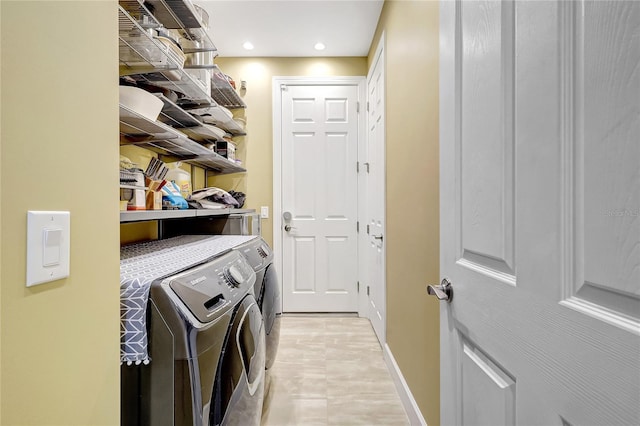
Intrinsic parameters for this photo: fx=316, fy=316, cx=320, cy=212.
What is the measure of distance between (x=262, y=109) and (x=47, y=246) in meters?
2.93

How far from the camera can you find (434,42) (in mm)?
1314

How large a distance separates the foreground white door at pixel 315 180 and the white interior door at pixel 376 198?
22 centimetres

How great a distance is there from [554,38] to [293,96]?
9.55 ft

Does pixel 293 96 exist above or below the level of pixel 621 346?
above

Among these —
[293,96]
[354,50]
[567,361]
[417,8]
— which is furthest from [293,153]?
[567,361]

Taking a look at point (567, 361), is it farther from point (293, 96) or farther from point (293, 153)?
point (293, 96)

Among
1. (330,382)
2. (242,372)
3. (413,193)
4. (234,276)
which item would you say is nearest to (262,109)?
(413,193)

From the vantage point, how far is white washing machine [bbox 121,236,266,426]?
80cm

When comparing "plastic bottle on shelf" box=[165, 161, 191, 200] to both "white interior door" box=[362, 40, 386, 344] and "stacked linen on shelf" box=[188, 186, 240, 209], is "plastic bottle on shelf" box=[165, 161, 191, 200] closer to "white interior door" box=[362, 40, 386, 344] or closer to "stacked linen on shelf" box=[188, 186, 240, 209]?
"stacked linen on shelf" box=[188, 186, 240, 209]

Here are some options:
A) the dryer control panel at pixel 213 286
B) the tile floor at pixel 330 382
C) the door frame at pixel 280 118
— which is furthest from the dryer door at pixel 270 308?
the door frame at pixel 280 118

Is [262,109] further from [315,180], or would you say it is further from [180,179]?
[180,179]

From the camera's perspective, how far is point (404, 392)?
1741 millimetres

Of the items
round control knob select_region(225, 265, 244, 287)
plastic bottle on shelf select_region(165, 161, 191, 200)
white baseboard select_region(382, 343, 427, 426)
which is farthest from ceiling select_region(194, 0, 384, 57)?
white baseboard select_region(382, 343, 427, 426)

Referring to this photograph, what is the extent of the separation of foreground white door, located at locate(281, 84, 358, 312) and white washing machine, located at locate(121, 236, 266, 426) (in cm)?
210
